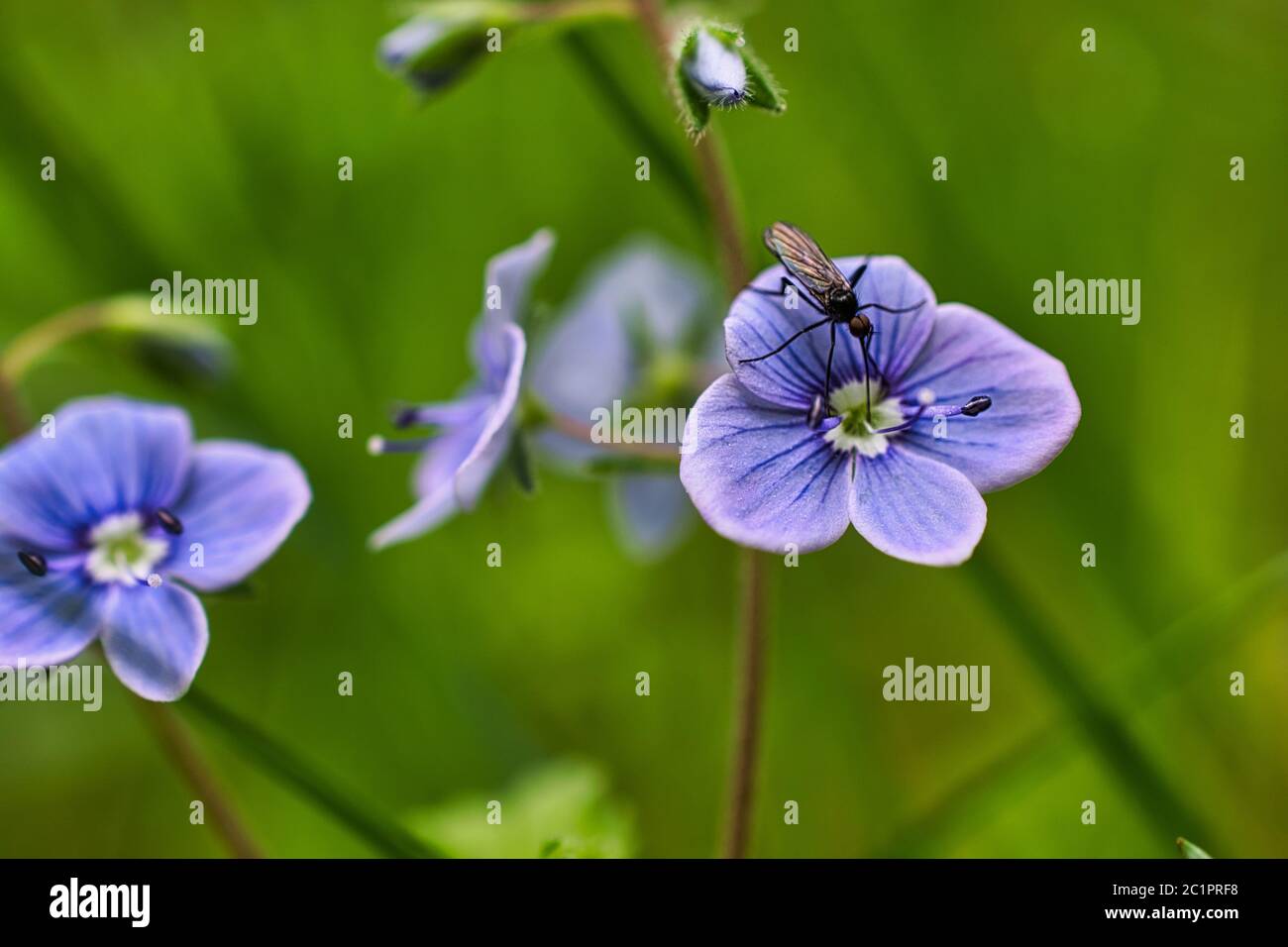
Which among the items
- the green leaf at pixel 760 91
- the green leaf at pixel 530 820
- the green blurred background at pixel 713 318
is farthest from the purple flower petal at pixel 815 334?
the green leaf at pixel 530 820

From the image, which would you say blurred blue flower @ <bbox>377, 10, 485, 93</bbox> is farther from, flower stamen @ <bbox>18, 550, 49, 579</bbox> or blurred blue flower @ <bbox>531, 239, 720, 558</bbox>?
flower stamen @ <bbox>18, 550, 49, 579</bbox>

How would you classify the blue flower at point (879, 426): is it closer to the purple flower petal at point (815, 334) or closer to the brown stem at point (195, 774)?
the purple flower petal at point (815, 334)

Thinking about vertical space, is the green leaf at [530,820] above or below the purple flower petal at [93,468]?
below

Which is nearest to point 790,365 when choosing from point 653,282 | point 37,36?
point 653,282

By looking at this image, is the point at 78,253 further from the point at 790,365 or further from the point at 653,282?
the point at 790,365

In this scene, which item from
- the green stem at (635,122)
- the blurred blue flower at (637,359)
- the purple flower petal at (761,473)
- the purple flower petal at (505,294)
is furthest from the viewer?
the blurred blue flower at (637,359)

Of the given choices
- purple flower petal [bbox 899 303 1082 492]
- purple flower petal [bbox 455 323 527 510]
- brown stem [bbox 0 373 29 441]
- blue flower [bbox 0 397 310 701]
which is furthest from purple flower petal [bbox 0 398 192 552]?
purple flower petal [bbox 899 303 1082 492]

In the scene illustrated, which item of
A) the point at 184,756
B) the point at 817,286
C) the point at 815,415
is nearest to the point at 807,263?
the point at 817,286
